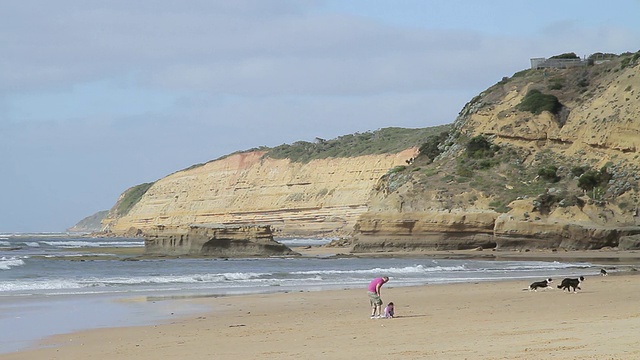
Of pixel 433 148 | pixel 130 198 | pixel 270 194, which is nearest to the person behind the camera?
pixel 433 148

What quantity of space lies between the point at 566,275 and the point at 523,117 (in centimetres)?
3207

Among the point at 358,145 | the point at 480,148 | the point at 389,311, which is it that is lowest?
the point at 389,311

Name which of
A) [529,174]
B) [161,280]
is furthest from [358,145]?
[161,280]

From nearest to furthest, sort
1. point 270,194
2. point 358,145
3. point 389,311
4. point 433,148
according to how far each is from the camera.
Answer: point 389,311 → point 433,148 → point 270,194 → point 358,145

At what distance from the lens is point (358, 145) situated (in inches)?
4850

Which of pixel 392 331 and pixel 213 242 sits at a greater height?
pixel 213 242

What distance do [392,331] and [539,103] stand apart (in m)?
49.3

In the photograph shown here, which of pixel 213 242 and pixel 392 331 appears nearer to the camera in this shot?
pixel 392 331

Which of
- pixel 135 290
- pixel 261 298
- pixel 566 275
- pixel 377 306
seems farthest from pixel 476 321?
pixel 566 275

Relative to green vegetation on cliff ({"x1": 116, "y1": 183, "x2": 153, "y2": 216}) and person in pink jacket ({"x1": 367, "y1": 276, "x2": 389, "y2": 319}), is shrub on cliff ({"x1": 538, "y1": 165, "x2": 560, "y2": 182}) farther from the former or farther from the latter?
green vegetation on cliff ({"x1": 116, "y1": 183, "x2": 153, "y2": 216})

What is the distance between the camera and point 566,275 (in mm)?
29703

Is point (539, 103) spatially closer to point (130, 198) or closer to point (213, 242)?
point (213, 242)

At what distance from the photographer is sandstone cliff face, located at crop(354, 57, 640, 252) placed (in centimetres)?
4800

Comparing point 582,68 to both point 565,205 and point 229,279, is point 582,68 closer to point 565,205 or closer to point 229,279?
point 565,205
